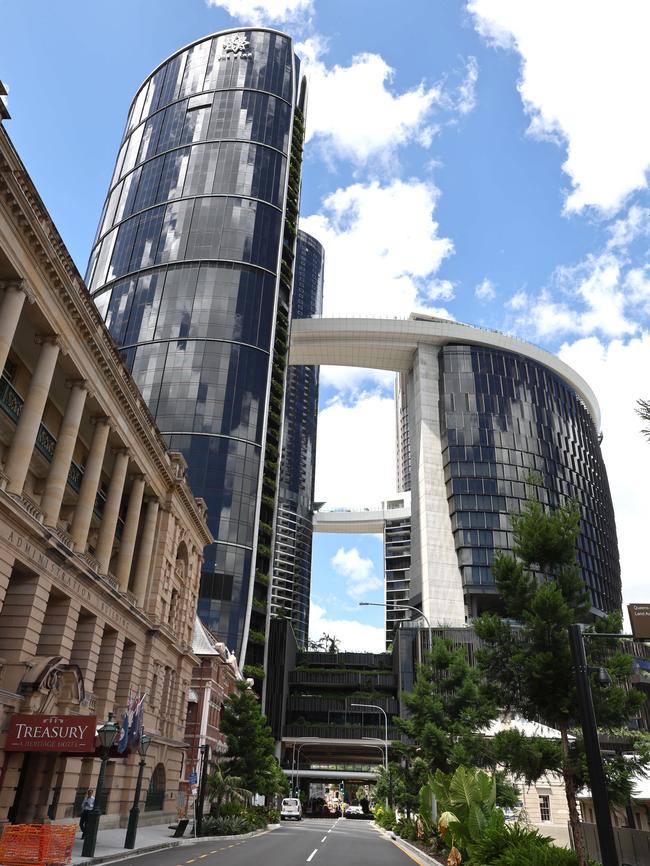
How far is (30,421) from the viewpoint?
2681 centimetres

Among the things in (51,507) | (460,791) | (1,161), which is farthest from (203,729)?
(1,161)

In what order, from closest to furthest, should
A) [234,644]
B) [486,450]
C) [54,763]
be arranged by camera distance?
[54,763]
[234,644]
[486,450]

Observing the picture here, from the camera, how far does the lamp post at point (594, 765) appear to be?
40.8ft

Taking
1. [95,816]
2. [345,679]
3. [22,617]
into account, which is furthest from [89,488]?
[345,679]

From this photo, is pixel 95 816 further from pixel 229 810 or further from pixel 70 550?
pixel 229 810

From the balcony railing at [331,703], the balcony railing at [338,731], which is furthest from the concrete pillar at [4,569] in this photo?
the balcony railing at [331,703]

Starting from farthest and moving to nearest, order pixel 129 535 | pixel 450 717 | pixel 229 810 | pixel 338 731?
pixel 338 731
pixel 450 717
pixel 229 810
pixel 129 535

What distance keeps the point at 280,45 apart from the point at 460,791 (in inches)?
5291

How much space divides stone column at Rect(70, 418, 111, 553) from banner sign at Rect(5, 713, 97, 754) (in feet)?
29.5

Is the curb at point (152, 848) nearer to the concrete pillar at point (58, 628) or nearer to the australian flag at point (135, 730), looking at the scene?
the australian flag at point (135, 730)

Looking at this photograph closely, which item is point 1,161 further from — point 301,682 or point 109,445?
point 301,682

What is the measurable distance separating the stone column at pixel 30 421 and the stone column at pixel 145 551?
51.9 feet

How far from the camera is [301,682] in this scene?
10600cm

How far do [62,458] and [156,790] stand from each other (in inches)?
909
